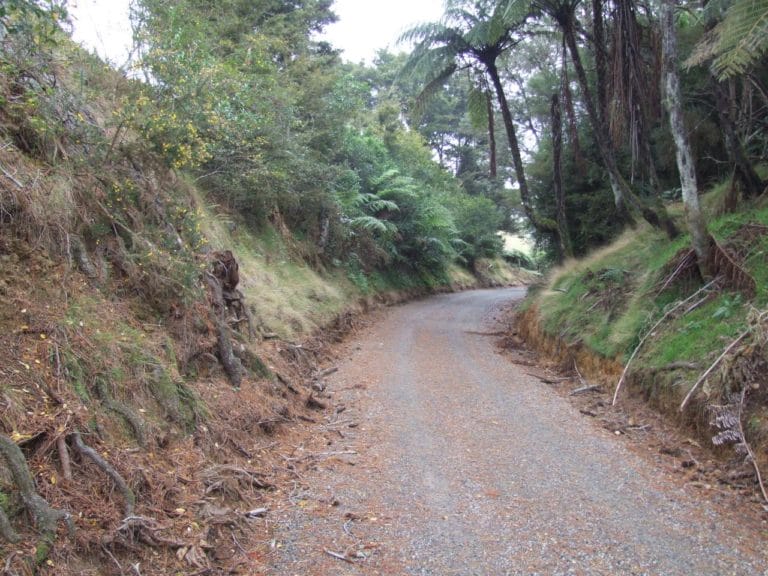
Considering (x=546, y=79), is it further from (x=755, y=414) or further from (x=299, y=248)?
(x=755, y=414)

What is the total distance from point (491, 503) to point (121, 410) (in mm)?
3214

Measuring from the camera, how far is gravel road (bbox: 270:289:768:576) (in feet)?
12.6

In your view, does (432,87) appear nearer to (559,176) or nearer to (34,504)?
(559,176)

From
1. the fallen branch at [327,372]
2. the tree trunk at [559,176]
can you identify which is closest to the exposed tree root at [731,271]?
the fallen branch at [327,372]

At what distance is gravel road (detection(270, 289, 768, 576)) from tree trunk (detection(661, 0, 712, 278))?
3.01 m

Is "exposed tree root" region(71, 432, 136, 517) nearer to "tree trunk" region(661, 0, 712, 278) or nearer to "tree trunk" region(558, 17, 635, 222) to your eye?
"tree trunk" region(661, 0, 712, 278)

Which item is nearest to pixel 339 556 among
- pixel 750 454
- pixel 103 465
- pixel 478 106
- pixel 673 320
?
pixel 103 465

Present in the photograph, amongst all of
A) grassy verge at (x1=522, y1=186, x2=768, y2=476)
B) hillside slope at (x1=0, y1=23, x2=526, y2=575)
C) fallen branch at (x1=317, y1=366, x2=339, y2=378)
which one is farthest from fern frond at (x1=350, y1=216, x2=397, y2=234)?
hillside slope at (x1=0, y1=23, x2=526, y2=575)

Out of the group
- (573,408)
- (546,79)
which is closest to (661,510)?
(573,408)

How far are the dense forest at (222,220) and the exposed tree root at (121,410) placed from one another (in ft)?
0.06

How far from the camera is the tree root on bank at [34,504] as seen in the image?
296 centimetres

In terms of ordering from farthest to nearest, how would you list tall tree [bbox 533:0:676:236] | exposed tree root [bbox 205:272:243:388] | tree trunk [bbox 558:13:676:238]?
tall tree [bbox 533:0:676:236] → tree trunk [bbox 558:13:676:238] → exposed tree root [bbox 205:272:243:388]

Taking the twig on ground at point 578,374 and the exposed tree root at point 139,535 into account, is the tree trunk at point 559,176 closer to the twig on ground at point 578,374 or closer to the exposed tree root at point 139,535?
the twig on ground at point 578,374

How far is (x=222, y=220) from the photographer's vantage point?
38.4 ft
